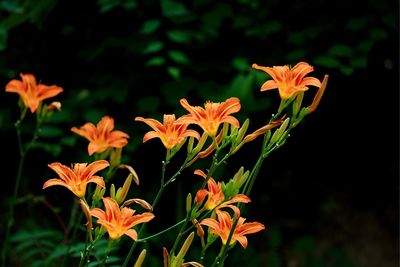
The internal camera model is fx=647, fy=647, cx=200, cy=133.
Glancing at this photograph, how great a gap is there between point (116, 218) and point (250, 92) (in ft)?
4.81

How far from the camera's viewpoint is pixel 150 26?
2.54 meters

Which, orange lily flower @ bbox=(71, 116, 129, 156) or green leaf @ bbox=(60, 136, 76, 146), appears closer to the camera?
orange lily flower @ bbox=(71, 116, 129, 156)

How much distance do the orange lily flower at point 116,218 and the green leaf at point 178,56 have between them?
4.72ft

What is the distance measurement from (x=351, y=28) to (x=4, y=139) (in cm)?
167

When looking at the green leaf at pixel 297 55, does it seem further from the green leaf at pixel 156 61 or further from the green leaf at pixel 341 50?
the green leaf at pixel 156 61

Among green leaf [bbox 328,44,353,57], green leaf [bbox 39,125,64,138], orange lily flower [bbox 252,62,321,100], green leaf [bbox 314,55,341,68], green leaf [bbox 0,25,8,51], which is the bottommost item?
green leaf [bbox 39,125,64,138]

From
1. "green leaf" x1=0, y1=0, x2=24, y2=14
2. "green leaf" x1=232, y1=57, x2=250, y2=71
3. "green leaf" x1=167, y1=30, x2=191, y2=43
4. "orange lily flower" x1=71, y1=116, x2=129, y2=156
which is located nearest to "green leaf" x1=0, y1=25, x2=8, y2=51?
"green leaf" x1=0, y1=0, x2=24, y2=14

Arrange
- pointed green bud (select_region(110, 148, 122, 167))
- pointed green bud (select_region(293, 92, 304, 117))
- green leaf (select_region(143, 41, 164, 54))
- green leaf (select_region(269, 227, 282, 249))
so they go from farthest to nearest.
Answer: green leaf (select_region(269, 227, 282, 249)) < green leaf (select_region(143, 41, 164, 54)) < pointed green bud (select_region(110, 148, 122, 167)) < pointed green bud (select_region(293, 92, 304, 117))

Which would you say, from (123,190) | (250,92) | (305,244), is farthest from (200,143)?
(305,244)

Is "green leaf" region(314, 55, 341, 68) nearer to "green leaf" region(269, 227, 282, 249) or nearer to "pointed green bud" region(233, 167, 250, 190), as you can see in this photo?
"green leaf" region(269, 227, 282, 249)

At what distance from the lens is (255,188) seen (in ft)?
10.3

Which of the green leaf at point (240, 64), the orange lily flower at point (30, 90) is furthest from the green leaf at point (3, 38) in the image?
the orange lily flower at point (30, 90)

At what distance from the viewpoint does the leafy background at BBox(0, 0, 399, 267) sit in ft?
8.66

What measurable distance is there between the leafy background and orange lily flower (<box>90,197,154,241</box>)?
1.41 m
